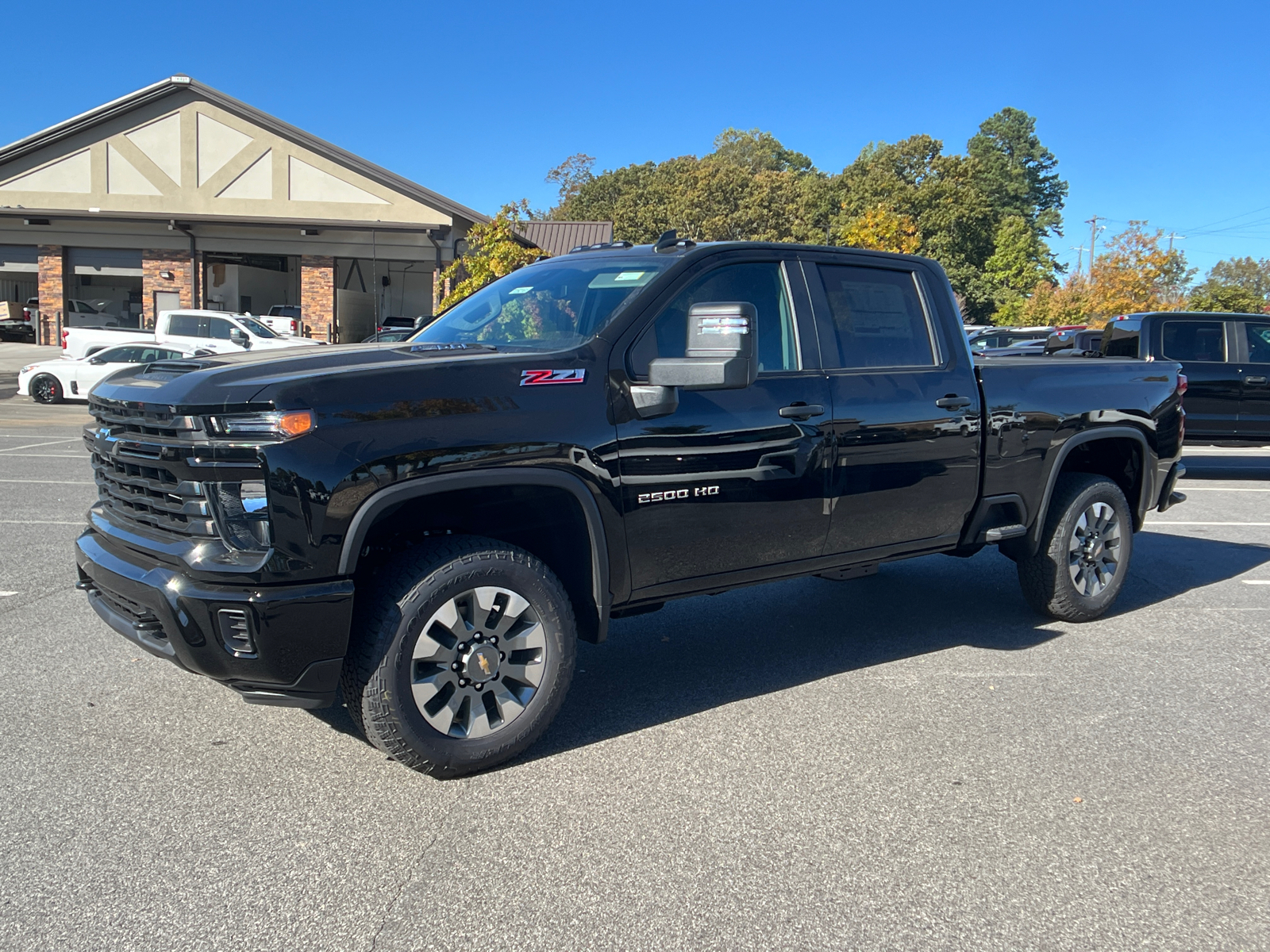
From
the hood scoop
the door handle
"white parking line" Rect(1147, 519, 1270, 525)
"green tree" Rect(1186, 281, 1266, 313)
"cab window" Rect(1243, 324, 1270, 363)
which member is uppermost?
"green tree" Rect(1186, 281, 1266, 313)

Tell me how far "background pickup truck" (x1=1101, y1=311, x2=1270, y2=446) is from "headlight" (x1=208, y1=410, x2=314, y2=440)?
12.0 meters

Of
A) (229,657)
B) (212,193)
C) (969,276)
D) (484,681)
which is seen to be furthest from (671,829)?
(969,276)

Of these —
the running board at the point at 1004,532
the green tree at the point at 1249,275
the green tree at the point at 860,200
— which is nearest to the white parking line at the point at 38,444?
the running board at the point at 1004,532

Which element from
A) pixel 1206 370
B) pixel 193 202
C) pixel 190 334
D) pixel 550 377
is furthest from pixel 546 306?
pixel 193 202

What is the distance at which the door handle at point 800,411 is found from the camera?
431 cm

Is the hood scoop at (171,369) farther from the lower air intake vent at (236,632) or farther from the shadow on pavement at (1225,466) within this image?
the shadow on pavement at (1225,466)

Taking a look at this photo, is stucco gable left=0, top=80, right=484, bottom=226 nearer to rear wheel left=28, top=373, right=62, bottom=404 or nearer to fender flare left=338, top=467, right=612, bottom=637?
rear wheel left=28, top=373, right=62, bottom=404

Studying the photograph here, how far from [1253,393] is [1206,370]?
665 mm

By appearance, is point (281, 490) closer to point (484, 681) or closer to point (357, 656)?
point (357, 656)

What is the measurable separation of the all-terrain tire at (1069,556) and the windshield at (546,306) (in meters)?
2.88

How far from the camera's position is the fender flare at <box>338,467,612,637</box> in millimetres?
3309

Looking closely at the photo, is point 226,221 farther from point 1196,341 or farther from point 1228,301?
point 1228,301

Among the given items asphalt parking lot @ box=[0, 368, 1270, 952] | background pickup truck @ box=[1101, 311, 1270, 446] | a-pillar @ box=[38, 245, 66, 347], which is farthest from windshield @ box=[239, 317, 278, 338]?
asphalt parking lot @ box=[0, 368, 1270, 952]

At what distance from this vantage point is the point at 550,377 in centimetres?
372
